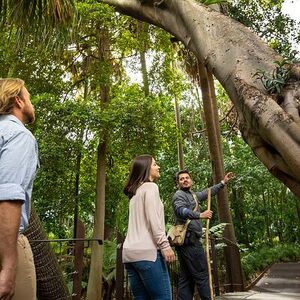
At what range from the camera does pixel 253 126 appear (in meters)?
4.58

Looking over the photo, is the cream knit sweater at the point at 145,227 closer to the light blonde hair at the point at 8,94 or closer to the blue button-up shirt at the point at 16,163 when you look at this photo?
the blue button-up shirt at the point at 16,163

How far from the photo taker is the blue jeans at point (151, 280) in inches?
125

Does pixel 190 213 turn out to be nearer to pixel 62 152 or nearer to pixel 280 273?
pixel 62 152

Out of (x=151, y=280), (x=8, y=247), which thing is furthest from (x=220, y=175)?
(x=8, y=247)

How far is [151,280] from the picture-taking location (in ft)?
10.4

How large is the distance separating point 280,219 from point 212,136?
14686mm

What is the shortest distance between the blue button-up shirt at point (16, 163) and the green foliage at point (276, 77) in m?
3.46

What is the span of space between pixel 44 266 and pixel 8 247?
3155 mm

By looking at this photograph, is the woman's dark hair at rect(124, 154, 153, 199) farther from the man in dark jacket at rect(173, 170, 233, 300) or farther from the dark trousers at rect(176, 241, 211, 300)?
the dark trousers at rect(176, 241, 211, 300)

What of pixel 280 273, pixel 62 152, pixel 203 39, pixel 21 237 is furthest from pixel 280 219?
pixel 21 237

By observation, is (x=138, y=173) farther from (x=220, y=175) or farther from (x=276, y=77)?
(x=220, y=175)

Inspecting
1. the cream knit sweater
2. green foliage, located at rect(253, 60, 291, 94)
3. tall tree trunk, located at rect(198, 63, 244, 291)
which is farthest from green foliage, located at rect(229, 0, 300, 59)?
the cream knit sweater

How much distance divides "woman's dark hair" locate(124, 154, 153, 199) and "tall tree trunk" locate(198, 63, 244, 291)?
6101 mm

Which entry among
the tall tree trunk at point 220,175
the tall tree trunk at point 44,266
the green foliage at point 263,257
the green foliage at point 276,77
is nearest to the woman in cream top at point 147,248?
the tall tree trunk at point 44,266
